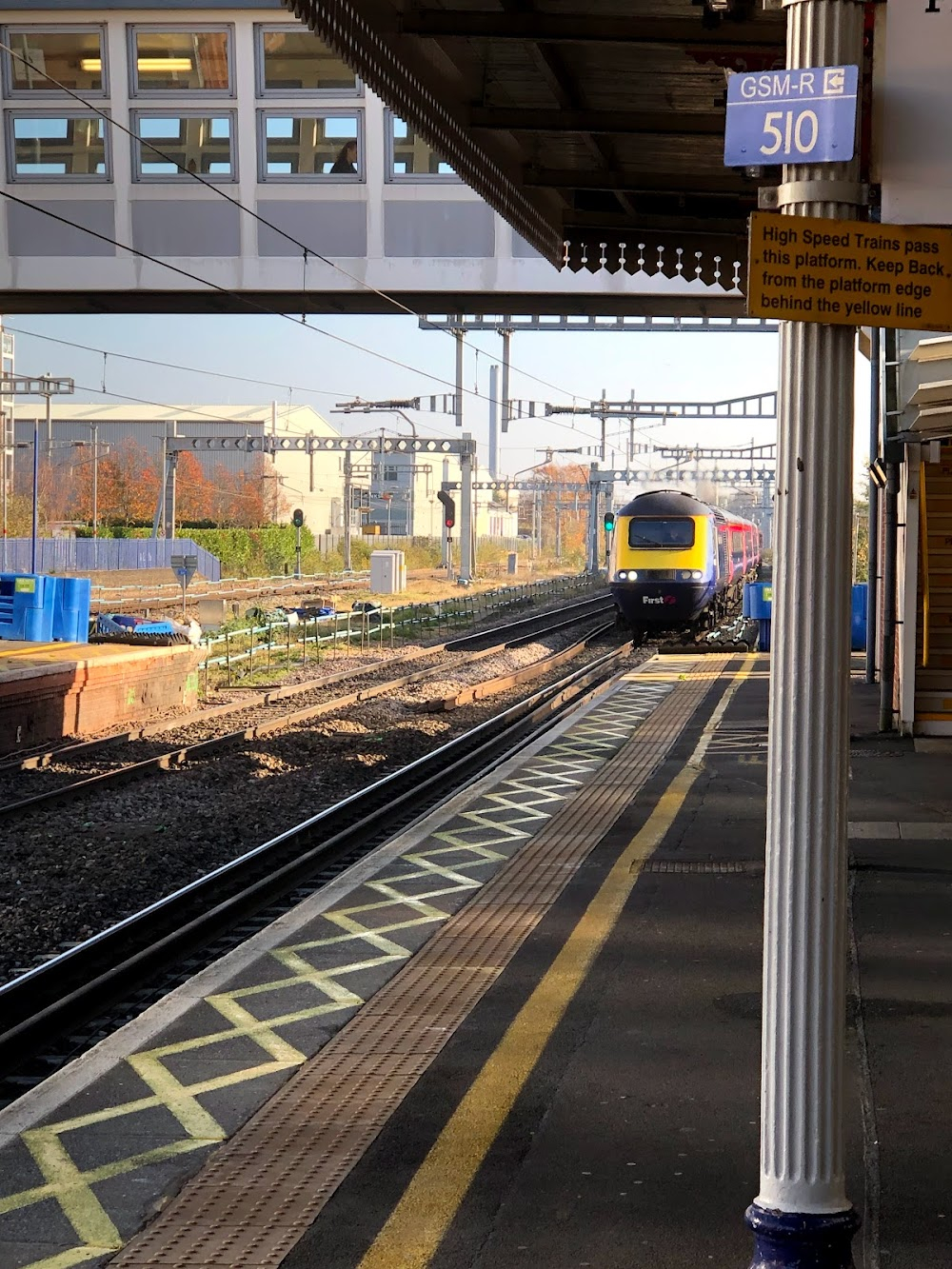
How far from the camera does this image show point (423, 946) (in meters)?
7.26

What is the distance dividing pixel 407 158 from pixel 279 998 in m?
18.0

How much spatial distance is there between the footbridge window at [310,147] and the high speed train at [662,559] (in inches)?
420

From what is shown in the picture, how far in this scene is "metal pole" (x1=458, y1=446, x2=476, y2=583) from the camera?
5234 centimetres

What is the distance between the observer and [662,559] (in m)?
30.2

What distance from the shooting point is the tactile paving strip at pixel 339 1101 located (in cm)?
415

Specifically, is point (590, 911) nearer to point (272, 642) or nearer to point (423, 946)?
point (423, 946)

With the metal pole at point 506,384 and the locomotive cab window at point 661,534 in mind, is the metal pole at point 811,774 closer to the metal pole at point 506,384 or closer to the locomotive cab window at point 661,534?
the locomotive cab window at point 661,534

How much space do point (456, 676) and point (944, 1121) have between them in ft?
66.3

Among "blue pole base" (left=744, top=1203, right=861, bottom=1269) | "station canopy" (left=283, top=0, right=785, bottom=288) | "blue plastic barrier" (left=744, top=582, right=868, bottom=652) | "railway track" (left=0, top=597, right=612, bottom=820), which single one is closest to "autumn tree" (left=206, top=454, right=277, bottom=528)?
"blue plastic barrier" (left=744, top=582, right=868, bottom=652)

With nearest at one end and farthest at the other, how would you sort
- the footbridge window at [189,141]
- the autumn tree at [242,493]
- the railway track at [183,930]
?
the railway track at [183,930] → the footbridge window at [189,141] → the autumn tree at [242,493]

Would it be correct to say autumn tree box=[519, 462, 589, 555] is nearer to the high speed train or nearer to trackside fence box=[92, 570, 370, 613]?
trackside fence box=[92, 570, 370, 613]

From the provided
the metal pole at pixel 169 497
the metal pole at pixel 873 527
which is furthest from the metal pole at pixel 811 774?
Answer: the metal pole at pixel 169 497

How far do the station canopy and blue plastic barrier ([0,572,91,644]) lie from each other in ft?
39.5

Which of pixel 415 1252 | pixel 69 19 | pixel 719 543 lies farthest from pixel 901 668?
pixel 719 543
